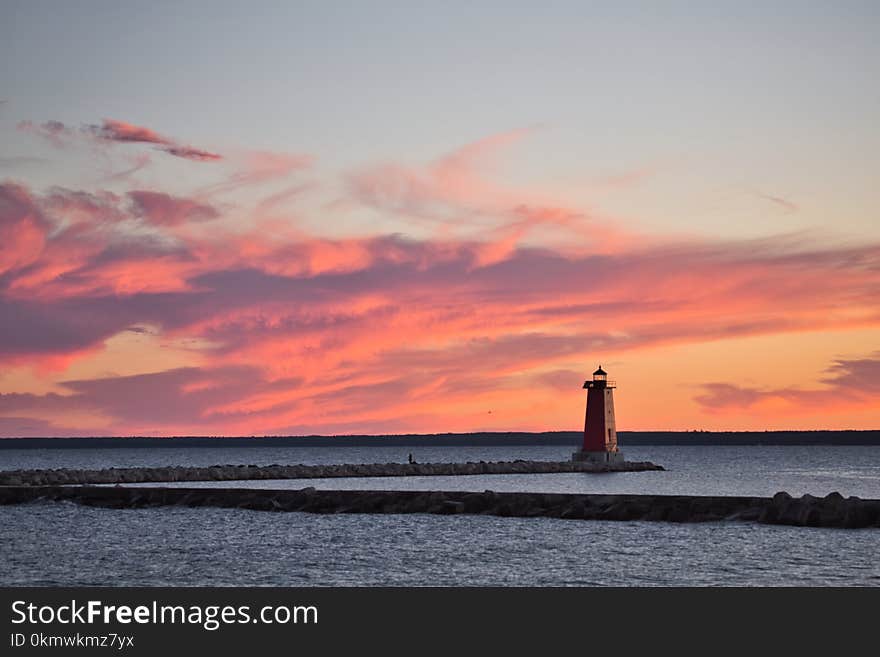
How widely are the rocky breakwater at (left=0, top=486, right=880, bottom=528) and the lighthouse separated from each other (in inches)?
1108

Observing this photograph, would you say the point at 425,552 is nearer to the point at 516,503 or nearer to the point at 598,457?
the point at 516,503

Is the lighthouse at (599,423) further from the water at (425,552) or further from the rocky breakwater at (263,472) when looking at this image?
the water at (425,552)

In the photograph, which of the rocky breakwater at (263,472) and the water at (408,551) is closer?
the water at (408,551)

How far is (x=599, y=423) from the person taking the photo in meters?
65.4

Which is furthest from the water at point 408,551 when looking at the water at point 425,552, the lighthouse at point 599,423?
the lighthouse at point 599,423

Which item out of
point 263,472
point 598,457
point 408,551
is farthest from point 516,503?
point 598,457

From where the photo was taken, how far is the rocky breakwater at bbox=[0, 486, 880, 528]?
29.6 metres

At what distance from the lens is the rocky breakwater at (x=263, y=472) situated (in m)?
54.6

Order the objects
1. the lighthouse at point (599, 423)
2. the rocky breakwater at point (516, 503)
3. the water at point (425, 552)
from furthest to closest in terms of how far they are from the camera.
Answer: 1. the lighthouse at point (599, 423)
2. the rocky breakwater at point (516, 503)
3. the water at point (425, 552)

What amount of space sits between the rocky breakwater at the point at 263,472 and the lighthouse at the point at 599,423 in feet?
2.01

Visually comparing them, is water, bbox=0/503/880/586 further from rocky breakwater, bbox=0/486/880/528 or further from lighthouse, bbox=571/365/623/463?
lighthouse, bbox=571/365/623/463
